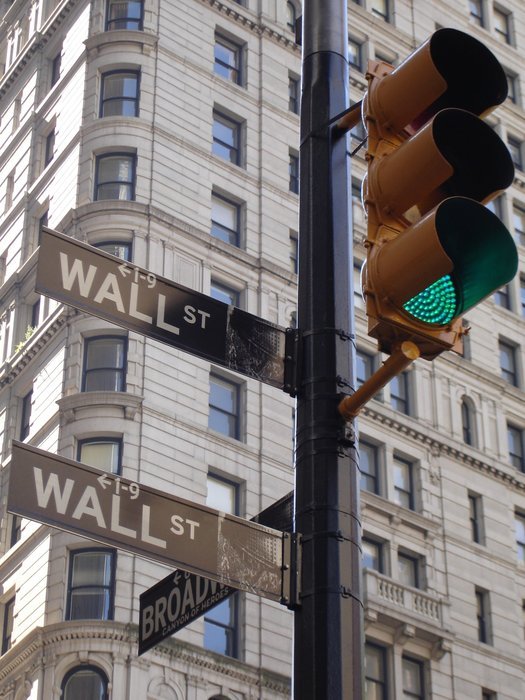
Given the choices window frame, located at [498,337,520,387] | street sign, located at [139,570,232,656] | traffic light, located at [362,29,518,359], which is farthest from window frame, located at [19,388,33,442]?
traffic light, located at [362,29,518,359]

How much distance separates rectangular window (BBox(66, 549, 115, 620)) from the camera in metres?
36.3

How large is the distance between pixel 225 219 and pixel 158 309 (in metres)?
38.6

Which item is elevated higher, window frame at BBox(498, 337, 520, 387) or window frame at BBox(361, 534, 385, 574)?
window frame at BBox(498, 337, 520, 387)

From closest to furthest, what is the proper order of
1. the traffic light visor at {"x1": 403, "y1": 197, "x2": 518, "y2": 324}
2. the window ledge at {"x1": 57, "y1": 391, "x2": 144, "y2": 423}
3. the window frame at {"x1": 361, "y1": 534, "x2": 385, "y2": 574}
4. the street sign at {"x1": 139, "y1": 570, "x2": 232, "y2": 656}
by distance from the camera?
the traffic light visor at {"x1": 403, "y1": 197, "x2": 518, "y2": 324} → the street sign at {"x1": 139, "y1": 570, "x2": 232, "y2": 656} → the window ledge at {"x1": 57, "y1": 391, "x2": 144, "y2": 423} → the window frame at {"x1": 361, "y1": 534, "x2": 385, "y2": 574}

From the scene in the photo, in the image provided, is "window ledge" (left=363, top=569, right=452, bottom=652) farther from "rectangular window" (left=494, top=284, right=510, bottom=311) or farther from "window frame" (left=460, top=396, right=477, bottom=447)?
"rectangular window" (left=494, top=284, right=510, bottom=311)

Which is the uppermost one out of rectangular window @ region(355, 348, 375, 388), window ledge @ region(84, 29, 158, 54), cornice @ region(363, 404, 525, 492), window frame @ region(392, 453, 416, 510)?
window ledge @ region(84, 29, 158, 54)

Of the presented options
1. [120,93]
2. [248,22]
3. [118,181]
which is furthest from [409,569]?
[248,22]

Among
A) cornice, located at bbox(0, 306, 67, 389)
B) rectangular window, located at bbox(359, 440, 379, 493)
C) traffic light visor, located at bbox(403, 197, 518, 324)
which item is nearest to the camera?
traffic light visor, located at bbox(403, 197, 518, 324)

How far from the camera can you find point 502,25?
200ft

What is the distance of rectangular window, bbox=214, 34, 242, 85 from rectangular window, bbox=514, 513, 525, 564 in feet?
57.4

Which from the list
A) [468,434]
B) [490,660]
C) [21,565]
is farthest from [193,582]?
[468,434]

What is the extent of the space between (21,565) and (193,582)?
32210mm

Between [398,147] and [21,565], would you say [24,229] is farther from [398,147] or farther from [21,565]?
[398,147]

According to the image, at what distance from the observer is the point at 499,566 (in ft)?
156
